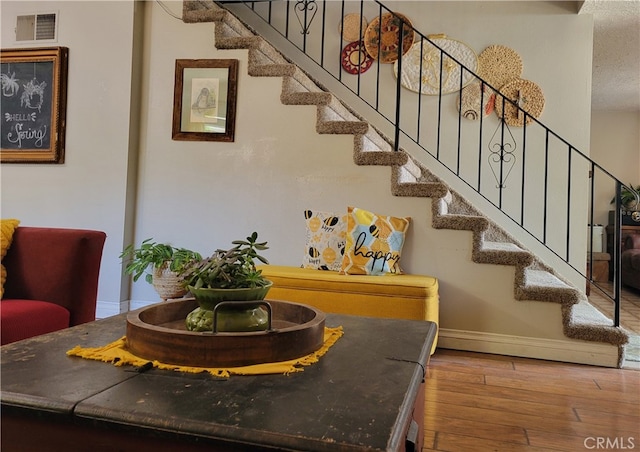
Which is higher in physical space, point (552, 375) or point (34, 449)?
point (34, 449)

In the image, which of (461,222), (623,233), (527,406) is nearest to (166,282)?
(461,222)

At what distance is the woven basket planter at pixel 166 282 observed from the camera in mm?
3152

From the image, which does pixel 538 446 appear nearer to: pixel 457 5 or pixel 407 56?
pixel 407 56

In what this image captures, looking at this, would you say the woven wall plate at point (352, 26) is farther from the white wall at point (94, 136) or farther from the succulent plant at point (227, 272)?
the succulent plant at point (227, 272)

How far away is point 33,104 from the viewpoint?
366 cm

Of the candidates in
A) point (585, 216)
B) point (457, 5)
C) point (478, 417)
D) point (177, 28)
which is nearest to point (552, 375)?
point (478, 417)

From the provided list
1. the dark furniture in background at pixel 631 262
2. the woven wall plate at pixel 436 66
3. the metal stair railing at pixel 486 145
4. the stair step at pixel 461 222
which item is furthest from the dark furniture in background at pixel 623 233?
the stair step at pixel 461 222

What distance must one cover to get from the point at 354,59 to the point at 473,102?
117 centimetres

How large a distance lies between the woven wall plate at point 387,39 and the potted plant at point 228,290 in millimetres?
3620

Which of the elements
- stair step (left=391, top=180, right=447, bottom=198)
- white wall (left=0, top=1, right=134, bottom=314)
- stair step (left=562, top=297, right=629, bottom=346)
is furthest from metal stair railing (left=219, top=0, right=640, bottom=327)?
white wall (left=0, top=1, right=134, bottom=314)

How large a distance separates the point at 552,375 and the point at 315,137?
209 cm

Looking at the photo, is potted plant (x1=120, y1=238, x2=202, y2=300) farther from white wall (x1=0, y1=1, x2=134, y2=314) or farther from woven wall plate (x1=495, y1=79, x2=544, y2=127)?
woven wall plate (x1=495, y1=79, x2=544, y2=127)

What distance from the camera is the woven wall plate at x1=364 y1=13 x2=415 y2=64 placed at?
4.16 metres

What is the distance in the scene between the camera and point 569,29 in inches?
151
